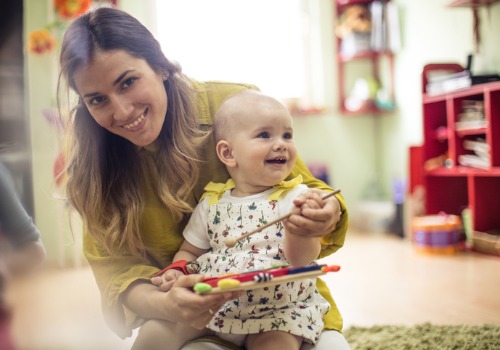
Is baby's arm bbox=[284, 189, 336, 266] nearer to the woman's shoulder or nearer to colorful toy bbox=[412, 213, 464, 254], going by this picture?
the woman's shoulder

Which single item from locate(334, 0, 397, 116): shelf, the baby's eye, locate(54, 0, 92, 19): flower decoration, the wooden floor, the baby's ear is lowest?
the wooden floor

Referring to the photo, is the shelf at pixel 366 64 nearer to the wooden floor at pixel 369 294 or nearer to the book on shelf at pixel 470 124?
the book on shelf at pixel 470 124

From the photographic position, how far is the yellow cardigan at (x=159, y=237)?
67 cm

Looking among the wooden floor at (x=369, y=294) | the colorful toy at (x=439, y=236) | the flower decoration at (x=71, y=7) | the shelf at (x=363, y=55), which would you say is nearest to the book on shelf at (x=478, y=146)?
the colorful toy at (x=439, y=236)

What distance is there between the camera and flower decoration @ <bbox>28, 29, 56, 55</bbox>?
0.96 feet

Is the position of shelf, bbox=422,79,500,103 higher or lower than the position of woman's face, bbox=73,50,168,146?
higher

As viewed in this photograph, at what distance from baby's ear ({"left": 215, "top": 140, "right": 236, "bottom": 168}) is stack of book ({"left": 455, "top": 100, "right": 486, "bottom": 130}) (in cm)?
205

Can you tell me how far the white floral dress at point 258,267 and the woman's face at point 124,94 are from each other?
16 cm

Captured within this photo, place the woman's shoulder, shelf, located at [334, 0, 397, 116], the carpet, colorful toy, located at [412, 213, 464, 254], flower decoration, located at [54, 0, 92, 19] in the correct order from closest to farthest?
1. flower decoration, located at [54, 0, 92, 19]
2. the woman's shoulder
3. the carpet
4. colorful toy, located at [412, 213, 464, 254]
5. shelf, located at [334, 0, 397, 116]

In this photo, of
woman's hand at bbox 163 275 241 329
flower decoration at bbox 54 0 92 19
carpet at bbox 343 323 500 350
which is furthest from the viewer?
carpet at bbox 343 323 500 350

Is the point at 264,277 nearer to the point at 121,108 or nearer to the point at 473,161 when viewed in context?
the point at 121,108

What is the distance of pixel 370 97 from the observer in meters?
3.41

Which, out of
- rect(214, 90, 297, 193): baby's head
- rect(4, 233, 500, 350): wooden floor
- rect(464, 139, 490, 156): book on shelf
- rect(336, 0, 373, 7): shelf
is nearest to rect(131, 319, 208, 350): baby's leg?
rect(4, 233, 500, 350): wooden floor

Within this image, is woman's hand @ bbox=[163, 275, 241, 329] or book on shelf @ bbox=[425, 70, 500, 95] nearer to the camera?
woman's hand @ bbox=[163, 275, 241, 329]
